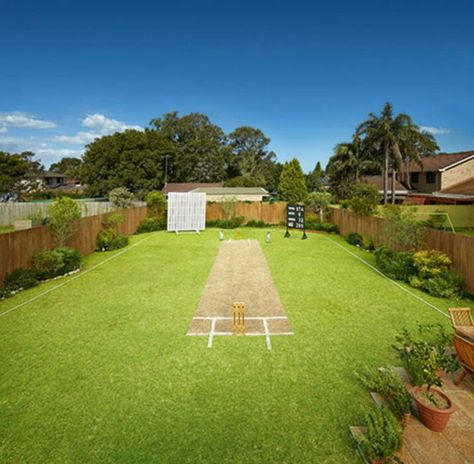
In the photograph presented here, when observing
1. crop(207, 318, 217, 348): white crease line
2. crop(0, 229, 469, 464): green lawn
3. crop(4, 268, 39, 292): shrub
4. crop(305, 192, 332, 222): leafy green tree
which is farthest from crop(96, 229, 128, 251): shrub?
crop(305, 192, 332, 222): leafy green tree

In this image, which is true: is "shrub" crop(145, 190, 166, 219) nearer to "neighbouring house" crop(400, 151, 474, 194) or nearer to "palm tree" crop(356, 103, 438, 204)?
"palm tree" crop(356, 103, 438, 204)

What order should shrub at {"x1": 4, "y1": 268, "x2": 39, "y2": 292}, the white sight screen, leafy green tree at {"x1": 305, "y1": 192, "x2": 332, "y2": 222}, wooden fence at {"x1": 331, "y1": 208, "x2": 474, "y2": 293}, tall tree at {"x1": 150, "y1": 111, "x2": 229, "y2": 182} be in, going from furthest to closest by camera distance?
tall tree at {"x1": 150, "y1": 111, "x2": 229, "y2": 182} < leafy green tree at {"x1": 305, "y1": 192, "x2": 332, "y2": 222} < the white sight screen < shrub at {"x1": 4, "y1": 268, "x2": 39, "y2": 292} < wooden fence at {"x1": 331, "y1": 208, "x2": 474, "y2": 293}

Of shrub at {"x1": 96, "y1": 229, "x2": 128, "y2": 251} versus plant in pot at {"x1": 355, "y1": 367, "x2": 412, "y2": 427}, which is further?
shrub at {"x1": 96, "y1": 229, "x2": 128, "y2": 251}

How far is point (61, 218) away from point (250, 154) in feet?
216

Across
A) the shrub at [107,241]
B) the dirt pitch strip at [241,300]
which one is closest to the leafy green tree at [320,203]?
the dirt pitch strip at [241,300]

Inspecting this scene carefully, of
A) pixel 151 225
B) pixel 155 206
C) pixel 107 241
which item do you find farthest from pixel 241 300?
pixel 155 206

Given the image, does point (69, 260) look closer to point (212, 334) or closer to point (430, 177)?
point (212, 334)

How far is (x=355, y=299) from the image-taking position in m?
9.15

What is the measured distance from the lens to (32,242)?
1137cm

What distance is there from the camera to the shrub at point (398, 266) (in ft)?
36.5

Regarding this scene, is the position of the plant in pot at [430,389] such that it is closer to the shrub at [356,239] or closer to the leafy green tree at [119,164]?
the shrub at [356,239]

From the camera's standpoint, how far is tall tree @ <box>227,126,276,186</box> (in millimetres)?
71938

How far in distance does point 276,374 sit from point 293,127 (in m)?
47.9

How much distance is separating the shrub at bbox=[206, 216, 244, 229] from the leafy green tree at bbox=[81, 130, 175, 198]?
23739mm
